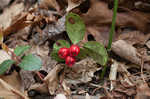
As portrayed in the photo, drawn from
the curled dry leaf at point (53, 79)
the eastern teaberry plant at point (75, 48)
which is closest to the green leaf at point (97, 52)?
the eastern teaberry plant at point (75, 48)

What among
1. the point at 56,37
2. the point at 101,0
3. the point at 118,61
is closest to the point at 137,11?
the point at 101,0

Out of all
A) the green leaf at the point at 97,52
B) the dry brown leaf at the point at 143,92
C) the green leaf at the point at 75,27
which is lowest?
the dry brown leaf at the point at 143,92

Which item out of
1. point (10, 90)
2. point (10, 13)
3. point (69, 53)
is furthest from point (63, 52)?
point (10, 13)

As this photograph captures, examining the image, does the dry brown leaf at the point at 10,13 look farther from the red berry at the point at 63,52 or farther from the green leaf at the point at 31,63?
the red berry at the point at 63,52

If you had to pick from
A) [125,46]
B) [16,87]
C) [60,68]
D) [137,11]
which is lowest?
[16,87]

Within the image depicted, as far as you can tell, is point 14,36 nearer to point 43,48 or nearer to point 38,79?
point 43,48

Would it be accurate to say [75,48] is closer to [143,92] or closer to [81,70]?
[81,70]
